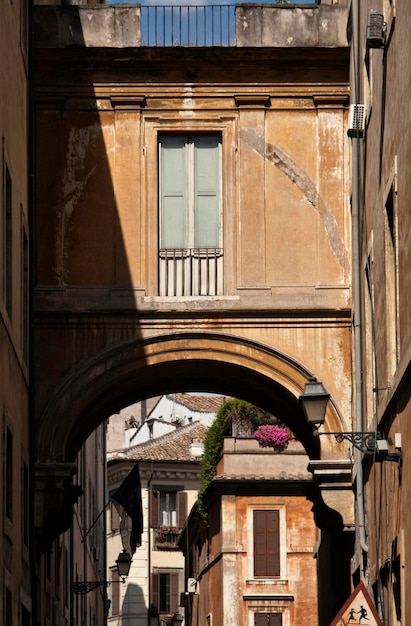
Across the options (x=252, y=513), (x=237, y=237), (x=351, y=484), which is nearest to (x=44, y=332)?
(x=237, y=237)

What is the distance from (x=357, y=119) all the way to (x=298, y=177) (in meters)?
1.90

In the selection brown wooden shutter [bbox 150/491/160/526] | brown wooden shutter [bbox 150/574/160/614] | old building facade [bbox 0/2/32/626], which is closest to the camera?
old building facade [bbox 0/2/32/626]

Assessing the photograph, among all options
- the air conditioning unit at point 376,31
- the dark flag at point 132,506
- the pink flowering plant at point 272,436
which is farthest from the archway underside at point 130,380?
the pink flowering plant at point 272,436

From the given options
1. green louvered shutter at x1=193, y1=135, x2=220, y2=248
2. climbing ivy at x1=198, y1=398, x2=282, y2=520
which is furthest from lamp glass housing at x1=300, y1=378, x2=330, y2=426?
climbing ivy at x1=198, y1=398, x2=282, y2=520

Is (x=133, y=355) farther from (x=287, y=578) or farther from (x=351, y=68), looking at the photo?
(x=287, y=578)

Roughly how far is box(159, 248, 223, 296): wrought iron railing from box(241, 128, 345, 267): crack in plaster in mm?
1374

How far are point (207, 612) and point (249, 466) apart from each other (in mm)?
6228

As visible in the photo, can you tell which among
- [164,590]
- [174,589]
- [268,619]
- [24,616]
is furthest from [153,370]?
[174,589]

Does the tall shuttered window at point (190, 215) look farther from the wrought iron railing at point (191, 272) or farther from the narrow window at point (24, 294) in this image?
the narrow window at point (24, 294)

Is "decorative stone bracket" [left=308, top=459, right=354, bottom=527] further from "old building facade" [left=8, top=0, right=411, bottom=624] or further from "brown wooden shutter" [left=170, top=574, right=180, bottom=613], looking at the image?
"brown wooden shutter" [left=170, top=574, right=180, bottom=613]

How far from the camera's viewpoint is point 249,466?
160ft

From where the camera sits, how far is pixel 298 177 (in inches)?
890

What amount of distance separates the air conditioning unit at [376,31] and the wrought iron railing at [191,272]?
16.7 ft

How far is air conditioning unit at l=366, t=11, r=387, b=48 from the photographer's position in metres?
18.1
